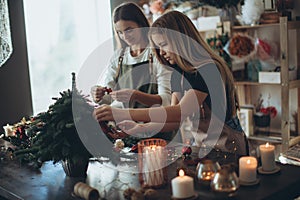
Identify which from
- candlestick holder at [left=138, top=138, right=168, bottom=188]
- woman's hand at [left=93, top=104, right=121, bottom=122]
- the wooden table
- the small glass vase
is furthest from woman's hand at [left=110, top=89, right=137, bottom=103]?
the small glass vase

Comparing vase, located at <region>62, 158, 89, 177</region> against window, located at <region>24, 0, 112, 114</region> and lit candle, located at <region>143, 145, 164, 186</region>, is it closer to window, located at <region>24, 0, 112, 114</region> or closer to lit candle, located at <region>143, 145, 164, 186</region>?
lit candle, located at <region>143, 145, 164, 186</region>

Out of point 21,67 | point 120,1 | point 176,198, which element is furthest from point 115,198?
point 120,1

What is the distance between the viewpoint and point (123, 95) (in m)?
2.73

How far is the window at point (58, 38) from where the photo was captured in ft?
13.5

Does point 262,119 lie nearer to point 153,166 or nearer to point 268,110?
point 268,110

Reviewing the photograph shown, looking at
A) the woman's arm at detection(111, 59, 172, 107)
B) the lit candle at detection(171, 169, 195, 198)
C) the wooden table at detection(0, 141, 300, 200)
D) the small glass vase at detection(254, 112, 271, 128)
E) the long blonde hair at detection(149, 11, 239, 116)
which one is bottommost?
the small glass vase at detection(254, 112, 271, 128)

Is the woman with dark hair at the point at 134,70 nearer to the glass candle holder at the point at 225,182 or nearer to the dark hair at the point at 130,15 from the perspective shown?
the dark hair at the point at 130,15

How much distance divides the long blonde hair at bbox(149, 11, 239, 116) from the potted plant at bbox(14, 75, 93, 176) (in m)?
0.56

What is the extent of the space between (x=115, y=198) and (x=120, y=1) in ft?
10.6

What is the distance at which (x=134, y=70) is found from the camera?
10.4ft

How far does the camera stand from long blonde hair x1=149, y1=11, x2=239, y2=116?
90.9 inches

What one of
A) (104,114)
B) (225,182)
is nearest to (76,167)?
(104,114)

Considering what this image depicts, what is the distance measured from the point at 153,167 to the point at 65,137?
0.41 metres

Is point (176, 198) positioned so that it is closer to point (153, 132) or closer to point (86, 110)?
point (86, 110)
